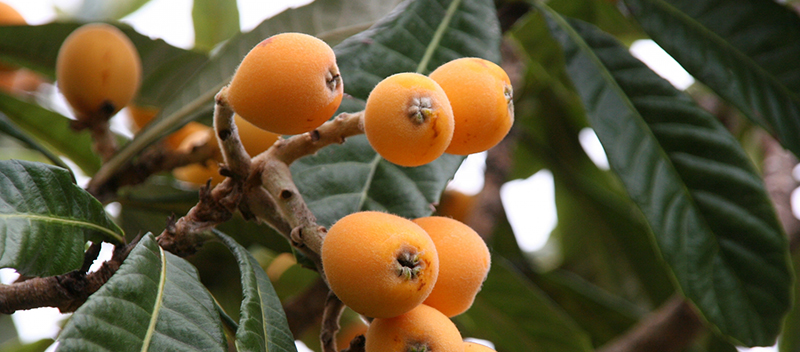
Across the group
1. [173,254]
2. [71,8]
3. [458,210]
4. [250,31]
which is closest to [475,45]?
[250,31]

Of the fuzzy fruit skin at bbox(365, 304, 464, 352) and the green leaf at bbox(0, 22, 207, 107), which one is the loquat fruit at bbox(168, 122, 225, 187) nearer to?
the green leaf at bbox(0, 22, 207, 107)

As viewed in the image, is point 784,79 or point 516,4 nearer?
point 784,79

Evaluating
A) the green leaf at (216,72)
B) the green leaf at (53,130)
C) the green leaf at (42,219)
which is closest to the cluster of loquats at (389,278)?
the green leaf at (42,219)

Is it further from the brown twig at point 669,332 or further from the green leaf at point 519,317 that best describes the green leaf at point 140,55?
the brown twig at point 669,332

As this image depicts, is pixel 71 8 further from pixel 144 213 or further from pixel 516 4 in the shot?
pixel 516 4

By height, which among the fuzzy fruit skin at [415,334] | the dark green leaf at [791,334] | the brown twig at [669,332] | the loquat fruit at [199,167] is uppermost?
the fuzzy fruit skin at [415,334]

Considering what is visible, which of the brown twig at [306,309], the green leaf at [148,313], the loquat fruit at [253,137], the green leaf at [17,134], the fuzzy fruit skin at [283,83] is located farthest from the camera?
the brown twig at [306,309]
